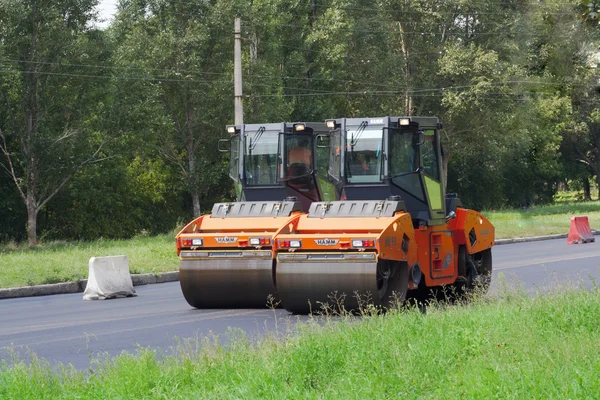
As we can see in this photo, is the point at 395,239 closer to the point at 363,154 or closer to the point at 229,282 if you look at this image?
the point at 363,154

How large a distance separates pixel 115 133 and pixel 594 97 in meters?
42.3

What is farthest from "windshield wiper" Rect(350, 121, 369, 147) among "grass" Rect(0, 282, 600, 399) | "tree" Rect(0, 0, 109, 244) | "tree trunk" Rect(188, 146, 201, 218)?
"tree trunk" Rect(188, 146, 201, 218)

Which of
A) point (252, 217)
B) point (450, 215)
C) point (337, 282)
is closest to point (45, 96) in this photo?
point (252, 217)

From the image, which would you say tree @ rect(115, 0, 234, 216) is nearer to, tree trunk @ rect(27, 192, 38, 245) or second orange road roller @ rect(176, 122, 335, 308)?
tree trunk @ rect(27, 192, 38, 245)

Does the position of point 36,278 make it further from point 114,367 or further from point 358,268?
point 114,367

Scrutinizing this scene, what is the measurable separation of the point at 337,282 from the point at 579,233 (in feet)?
65.7

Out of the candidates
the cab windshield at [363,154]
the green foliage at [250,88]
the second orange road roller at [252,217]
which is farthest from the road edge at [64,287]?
the green foliage at [250,88]

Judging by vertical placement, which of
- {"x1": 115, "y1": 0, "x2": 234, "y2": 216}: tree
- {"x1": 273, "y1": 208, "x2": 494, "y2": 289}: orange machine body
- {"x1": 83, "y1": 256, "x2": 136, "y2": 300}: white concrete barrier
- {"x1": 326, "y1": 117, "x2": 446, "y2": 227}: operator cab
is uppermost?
{"x1": 115, "y1": 0, "x2": 234, "y2": 216}: tree

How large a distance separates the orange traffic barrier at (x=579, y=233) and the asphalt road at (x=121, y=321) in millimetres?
10708

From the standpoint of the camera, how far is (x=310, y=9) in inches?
2148

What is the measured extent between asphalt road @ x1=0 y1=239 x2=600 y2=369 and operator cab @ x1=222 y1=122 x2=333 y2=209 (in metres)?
2.30

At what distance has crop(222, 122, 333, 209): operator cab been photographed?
1697cm

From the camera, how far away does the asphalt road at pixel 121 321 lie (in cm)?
1172

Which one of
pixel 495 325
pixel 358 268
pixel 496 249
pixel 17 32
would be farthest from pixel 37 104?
pixel 495 325
